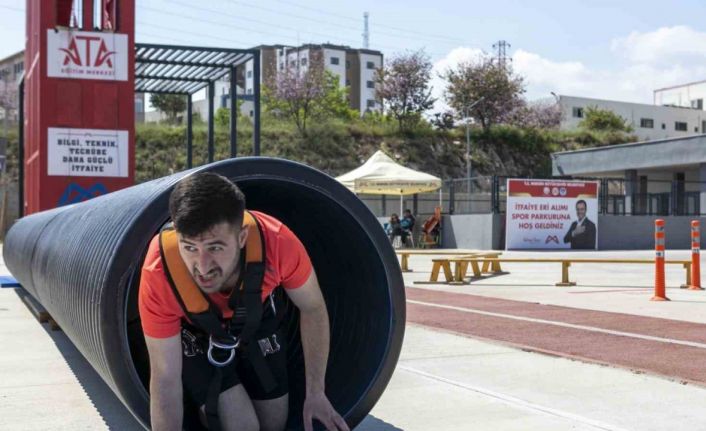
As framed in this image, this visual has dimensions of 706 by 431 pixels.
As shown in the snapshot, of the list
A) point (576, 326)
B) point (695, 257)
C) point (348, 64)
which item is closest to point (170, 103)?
point (348, 64)

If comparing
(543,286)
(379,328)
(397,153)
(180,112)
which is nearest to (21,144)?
(543,286)

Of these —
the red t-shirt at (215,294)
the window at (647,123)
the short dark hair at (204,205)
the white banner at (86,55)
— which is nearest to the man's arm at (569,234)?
the white banner at (86,55)

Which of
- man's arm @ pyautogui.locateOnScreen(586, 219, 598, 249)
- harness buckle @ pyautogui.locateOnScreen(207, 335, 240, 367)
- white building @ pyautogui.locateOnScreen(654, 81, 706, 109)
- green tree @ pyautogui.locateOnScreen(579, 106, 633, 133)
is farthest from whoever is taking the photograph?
white building @ pyautogui.locateOnScreen(654, 81, 706, 109)

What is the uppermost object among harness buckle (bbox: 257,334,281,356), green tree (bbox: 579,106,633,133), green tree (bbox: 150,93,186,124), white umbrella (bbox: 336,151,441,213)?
green tree (bbox: 150,93,186,124)

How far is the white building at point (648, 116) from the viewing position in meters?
90.1

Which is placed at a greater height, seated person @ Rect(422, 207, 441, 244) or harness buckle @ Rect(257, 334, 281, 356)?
harness buckle @ Rect(257, 334, 281, 356)

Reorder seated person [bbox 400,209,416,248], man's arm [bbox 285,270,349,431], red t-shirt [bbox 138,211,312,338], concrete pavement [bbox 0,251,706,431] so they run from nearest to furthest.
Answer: red t-shirt [bbox 138,211,312,338] → man's arm [bbox 285,270,349,431] → concrete pavement [bbox 0,251,706,431] → seated person [bbox 400,209,416,248]

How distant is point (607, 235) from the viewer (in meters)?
32.6

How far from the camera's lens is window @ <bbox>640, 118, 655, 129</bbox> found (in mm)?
91625

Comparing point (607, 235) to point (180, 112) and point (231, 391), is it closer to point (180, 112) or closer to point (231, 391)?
point (231, 391)

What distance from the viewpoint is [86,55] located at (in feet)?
56.4

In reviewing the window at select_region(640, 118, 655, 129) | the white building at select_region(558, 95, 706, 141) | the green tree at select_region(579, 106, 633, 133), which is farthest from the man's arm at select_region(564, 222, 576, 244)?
the window at select_region(640, 118, 655, 129)

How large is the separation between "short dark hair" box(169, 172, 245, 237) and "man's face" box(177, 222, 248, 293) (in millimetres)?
29

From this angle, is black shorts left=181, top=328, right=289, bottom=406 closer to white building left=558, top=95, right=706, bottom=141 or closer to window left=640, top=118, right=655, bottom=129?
white building left=558, top=95, right=706, bottom=141
